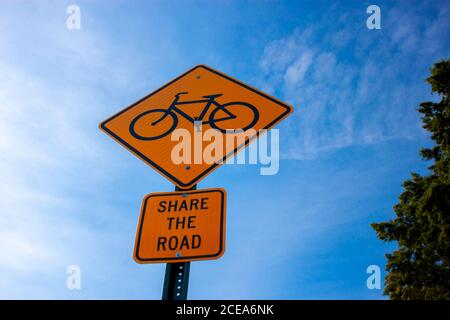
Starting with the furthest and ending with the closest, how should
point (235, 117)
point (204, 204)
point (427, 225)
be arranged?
1. point (427, 225)
2. point (235, 117)
3. point (204, 204)

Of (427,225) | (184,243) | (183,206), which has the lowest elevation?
(184,243)

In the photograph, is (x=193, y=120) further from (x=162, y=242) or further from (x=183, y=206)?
(x=162, y=242)

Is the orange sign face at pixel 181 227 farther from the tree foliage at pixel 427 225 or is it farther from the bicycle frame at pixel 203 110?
the tree foliage at pixel 427 225

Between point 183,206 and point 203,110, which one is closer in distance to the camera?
point 183,206

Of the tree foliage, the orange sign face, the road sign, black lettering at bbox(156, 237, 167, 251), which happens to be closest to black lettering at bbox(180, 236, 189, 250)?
the orange sign face

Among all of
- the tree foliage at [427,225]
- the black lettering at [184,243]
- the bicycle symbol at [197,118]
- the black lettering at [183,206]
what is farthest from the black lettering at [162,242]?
the tree foliage at [427,225]

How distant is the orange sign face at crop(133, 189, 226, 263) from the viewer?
6.63 feet

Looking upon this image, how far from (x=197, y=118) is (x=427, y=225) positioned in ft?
41.5

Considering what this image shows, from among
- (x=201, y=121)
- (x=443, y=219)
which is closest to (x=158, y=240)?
(x=201, y=121)

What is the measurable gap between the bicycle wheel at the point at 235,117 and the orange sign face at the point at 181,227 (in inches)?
23.1

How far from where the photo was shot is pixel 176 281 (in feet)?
6.65

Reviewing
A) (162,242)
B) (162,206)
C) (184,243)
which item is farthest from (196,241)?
(162,206)
